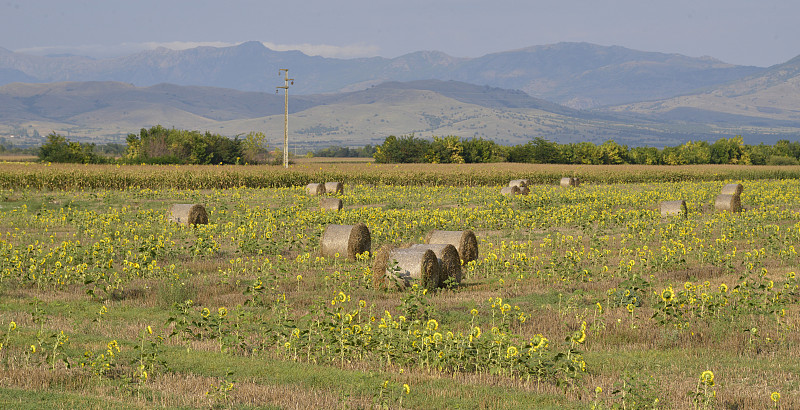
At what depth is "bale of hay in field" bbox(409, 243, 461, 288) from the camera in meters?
15.4

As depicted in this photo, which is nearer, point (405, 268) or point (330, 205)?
point (405, 268)

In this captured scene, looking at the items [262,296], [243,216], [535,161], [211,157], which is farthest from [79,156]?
[262,296]

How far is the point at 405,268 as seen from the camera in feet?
48.6

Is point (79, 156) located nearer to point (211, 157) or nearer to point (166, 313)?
point (211, 157)

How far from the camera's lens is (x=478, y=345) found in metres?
9.92

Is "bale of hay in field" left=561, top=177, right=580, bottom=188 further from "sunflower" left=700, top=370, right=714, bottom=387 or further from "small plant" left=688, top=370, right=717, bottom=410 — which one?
"sunflower" left=700, top=370, right=714, bottom=387

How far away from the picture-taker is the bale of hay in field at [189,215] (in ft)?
83.2

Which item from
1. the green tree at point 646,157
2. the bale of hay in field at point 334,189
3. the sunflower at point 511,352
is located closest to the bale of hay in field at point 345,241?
the sunflower at point 511,352

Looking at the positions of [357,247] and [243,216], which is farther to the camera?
[243,216]

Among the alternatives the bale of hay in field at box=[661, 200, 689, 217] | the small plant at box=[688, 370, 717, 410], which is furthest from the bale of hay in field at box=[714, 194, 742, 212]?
the small plant at box=[688, 370, 717, 410]

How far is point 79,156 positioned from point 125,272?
5241 cm

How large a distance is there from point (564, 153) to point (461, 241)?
7328 cm

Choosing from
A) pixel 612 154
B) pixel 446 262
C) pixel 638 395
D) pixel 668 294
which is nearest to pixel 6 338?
pixel 638 395

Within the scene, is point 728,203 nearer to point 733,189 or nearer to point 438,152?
point 733,189
